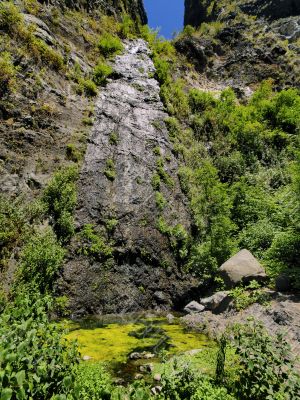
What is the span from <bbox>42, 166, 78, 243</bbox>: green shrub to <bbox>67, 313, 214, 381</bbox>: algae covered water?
166 inches

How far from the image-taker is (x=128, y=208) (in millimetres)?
17078

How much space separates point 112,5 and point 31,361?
41.2 m

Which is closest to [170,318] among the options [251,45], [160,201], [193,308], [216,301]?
[193,308]

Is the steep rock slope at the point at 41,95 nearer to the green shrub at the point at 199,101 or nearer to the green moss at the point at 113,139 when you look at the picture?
the green moss at the point at 113,139

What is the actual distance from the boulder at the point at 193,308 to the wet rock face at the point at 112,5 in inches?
1020

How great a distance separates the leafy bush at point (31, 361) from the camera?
3.29m

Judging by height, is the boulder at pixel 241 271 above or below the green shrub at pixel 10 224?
below

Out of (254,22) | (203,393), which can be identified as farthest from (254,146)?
(254,22)

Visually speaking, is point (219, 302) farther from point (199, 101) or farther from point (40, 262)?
point (199, 101)

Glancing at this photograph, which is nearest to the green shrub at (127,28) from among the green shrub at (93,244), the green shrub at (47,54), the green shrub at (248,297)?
the green shrub at (47,54)

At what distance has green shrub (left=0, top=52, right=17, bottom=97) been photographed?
1817cm

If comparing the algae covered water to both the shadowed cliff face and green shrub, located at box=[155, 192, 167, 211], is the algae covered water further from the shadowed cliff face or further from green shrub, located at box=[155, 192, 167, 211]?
the shadowed cliff face

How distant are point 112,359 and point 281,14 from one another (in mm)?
57442

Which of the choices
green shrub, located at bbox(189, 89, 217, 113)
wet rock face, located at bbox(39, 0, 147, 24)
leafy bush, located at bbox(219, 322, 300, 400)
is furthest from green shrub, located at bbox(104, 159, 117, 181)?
wet rock face, located at bbox(39, 0, 147, 24)
